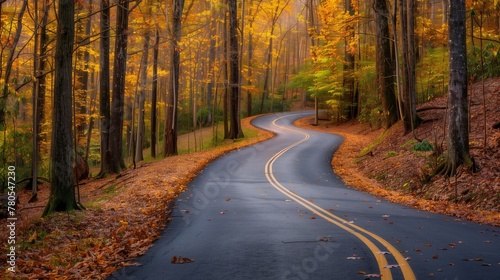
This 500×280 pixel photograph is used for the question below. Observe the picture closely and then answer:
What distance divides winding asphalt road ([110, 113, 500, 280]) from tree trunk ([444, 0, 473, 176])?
2902mm

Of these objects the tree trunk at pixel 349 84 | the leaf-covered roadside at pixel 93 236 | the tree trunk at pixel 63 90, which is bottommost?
the leaf-covered roadside at pixel 93 236

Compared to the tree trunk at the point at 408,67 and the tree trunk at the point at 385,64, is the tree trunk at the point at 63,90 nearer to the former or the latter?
the tree trunk at the point at 408,67

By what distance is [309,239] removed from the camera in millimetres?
9336

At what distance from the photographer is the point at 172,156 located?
3109cm

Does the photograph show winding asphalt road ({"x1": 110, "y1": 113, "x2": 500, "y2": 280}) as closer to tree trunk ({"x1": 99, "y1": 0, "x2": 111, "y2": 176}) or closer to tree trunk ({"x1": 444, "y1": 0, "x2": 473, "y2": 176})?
tree trunk ({"x1": 444, "y1": 0, "x2": 473, "y2": 176})

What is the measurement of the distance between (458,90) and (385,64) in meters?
13.3

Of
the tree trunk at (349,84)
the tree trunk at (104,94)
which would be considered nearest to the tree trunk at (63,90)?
the tree trunk at (104,94)

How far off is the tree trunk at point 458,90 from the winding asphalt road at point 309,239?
2902 millimetres

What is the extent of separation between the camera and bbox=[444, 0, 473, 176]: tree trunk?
1584 centimetres

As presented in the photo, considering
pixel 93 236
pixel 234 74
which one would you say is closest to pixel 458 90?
pixel 93 236

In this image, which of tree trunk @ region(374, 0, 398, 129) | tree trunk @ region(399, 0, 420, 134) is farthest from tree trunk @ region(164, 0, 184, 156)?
tree trunk @ region(399, 0, 420, 134)

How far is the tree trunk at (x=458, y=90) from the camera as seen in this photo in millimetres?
15844

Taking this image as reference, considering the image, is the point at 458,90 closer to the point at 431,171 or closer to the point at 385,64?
the point at 431,171

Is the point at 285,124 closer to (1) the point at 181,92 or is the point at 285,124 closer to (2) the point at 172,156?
(1) the point at 181,92
